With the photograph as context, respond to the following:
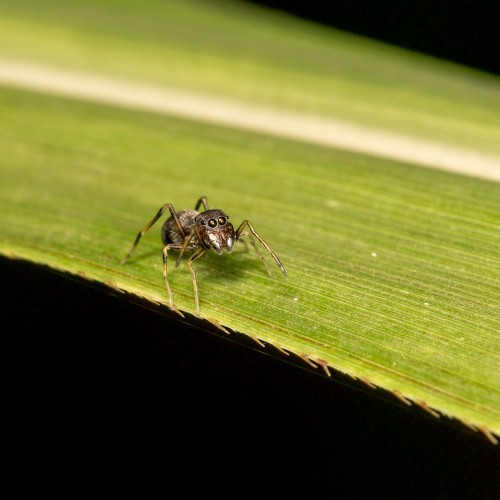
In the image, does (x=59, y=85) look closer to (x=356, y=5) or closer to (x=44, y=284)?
(x=44, y=284)

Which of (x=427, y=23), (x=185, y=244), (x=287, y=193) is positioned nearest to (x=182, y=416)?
(x=185, y=244)

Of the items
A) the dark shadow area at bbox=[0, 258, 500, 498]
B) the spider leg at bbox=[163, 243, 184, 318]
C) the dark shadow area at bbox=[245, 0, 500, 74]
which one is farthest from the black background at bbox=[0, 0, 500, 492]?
the dark shadow area at bbox=[245, 0, 500, 74]

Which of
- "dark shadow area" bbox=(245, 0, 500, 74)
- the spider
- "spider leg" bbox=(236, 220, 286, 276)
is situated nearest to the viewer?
"spider leg" bbox=(236, 220, 286, 276)

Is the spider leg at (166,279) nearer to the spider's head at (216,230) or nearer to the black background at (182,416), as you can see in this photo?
the spider's head at (216,230)

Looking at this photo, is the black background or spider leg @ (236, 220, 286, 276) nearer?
spider leg @ (236, 220, 286, 276)

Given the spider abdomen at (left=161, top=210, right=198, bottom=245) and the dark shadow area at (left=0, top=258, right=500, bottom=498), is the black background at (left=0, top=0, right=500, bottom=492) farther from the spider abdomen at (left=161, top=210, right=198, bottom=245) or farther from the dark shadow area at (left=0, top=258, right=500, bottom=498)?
the spider abdomen at (left=161, top=210, right=198, bottom=245)

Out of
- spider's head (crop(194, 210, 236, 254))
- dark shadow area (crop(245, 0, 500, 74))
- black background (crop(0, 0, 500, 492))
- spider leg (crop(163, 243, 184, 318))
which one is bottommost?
black background (crop(0, 0, 500, 492))

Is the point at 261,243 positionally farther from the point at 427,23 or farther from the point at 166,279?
the point at 427,23
